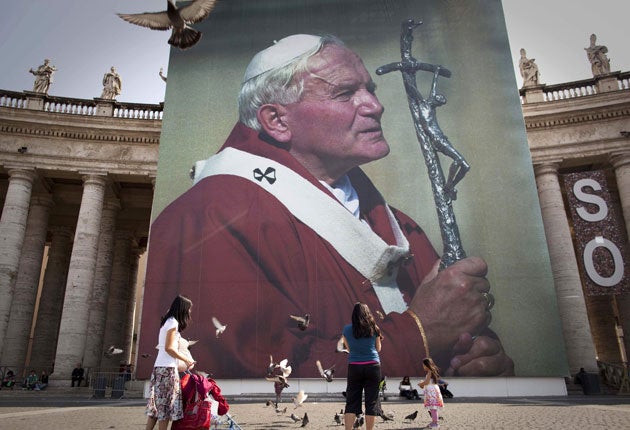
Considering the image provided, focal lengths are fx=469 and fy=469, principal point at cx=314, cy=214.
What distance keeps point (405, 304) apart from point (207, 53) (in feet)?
48.4

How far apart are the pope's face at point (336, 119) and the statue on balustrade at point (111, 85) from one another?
9.82 m

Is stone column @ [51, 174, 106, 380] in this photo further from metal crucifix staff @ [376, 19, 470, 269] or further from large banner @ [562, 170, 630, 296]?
large banner @ [562, 170, 630, 296]

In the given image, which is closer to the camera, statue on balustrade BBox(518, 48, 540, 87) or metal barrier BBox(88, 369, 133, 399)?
metal barrier BBox(88, 369, 133, 399)

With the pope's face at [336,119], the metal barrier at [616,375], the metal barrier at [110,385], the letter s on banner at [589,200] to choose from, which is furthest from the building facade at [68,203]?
the metal barrier at [616,375]

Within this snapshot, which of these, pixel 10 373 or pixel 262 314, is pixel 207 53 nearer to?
pixel 262 314

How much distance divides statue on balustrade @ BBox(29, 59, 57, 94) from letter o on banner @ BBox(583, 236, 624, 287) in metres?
26.2

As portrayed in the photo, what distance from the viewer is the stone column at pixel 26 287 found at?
2078 centimetres

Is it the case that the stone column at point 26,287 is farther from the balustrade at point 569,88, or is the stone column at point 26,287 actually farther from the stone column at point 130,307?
the balustrade at point 569,88

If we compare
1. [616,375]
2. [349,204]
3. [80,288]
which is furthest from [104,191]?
[616,375]

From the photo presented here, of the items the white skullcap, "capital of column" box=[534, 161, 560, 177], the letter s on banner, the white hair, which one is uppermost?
the white skullcap

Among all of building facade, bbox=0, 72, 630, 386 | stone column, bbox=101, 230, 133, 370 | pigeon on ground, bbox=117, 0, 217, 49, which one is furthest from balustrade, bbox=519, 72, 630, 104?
stone column, bbox=101, 230, 133, 370

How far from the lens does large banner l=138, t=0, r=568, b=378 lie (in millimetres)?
17297

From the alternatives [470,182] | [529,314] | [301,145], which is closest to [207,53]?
[301,145]

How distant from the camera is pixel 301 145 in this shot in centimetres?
2005
